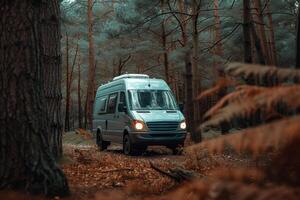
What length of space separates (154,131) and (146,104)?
119 cm

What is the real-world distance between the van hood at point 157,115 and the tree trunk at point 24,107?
32.9ft

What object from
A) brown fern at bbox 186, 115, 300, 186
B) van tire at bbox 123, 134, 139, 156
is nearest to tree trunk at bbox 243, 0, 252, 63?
van tire at bbox 123, 134, 139, 156

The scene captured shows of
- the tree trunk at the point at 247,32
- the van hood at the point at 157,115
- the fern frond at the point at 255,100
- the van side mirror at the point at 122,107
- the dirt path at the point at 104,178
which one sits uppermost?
the tree trunk at the point at 247,32

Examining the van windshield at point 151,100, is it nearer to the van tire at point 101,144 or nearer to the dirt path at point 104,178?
the van tire at point 101,144

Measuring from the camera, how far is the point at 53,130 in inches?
399

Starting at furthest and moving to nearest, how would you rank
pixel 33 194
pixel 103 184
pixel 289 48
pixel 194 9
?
pixel 289 48
pixel 194 9
pixel 103 184
pixel 33 194

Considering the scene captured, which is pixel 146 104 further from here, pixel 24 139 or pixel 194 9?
pixel 24 139

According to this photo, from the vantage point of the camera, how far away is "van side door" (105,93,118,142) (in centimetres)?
1800

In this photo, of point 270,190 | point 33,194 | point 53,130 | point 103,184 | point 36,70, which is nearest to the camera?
point 270,190

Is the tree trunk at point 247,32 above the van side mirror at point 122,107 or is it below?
above

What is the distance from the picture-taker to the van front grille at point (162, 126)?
16.1 m

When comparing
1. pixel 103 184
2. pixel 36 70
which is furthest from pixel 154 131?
pixel 36 70

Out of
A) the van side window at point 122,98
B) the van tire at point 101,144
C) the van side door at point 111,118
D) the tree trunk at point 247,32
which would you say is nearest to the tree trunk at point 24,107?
the van side window at point 122,98

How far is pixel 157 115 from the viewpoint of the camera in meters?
16.4
